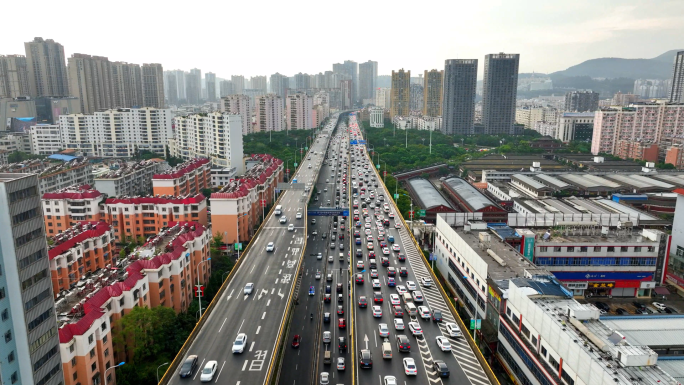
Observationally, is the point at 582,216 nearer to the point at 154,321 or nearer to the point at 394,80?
the point at 154,321

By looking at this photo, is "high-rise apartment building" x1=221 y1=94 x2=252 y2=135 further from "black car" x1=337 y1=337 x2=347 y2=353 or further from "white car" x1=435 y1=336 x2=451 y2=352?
"white car" x1=435 y1=336 x2=451 y2=352

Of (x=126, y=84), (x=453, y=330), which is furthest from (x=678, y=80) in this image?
(x=126, y=84)

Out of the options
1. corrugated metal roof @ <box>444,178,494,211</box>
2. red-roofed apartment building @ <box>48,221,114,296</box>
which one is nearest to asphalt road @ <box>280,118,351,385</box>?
red-roofed apartment building @ <box>48,221,114,296</box>

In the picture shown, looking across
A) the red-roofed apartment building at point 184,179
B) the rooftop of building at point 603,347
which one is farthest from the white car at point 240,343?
the red-roofed apartment building at point 184,179

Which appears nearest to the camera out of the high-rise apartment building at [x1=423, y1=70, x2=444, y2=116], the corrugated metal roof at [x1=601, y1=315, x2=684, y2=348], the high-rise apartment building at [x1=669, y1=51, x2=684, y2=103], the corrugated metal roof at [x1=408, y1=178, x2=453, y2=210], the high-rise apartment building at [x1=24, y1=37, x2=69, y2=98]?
the corrugated metal roof at [x1=601, y1=315, x2=684, y2=348]

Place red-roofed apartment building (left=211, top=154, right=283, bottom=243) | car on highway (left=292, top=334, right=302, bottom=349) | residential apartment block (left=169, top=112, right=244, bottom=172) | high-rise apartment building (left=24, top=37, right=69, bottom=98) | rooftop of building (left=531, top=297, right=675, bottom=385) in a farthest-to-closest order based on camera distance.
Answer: high-rise apartment building (left=24, top=37, right=69, bottom=98), residential apartment block (left=169, top=112, right=244, bottom=172), red-roofed apartment building (left=211, top=154, right=283, bottom=243), car on highway (left=292, top=334, right=302, bottom=349), rooftop of building (left=531, top=297, right=675, bottom=385)

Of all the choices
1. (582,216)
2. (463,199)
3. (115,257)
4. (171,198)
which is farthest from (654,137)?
(115,257)

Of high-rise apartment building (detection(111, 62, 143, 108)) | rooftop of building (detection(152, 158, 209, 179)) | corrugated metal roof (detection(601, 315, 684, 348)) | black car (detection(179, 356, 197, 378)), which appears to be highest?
high-rise apartment building (detection(111, 62, 143, 108))
